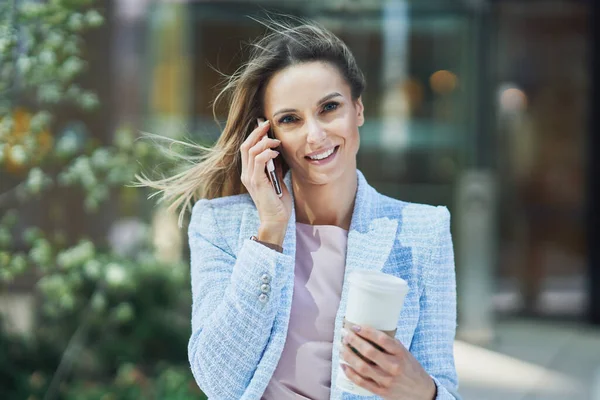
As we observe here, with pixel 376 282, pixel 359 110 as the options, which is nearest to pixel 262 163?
pixel 359 110

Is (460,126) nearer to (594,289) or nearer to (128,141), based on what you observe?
(594,289)

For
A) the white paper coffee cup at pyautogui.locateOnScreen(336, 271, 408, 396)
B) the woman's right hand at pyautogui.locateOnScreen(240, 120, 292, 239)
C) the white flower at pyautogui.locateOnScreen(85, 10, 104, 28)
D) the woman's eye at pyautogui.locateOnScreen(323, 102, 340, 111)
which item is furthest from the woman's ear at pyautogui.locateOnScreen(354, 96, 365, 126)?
the white flower at pyautogui.locateOnScreen(85, 10, 104, 28)

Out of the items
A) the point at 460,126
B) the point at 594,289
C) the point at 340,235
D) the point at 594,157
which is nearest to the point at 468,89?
the point at 460,126

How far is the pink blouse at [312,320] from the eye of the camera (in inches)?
66.0

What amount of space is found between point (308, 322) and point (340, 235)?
216mm

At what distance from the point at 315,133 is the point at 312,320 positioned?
38 cm

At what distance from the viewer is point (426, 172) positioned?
7.25 meters

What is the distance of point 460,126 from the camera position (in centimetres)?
727

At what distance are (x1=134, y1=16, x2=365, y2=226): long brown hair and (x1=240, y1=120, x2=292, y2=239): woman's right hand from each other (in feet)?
0.49

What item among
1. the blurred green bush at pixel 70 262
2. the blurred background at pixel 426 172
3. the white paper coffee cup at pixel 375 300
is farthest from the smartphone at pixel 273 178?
the blurred background at pixel 426 172

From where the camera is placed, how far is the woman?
164cm

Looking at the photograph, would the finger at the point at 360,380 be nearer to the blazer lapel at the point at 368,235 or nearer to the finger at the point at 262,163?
the blazer lapel at the point at 368,235

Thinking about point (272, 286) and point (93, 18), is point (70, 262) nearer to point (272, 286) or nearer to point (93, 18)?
point (93, 18)

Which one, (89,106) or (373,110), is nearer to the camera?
(89,106)
